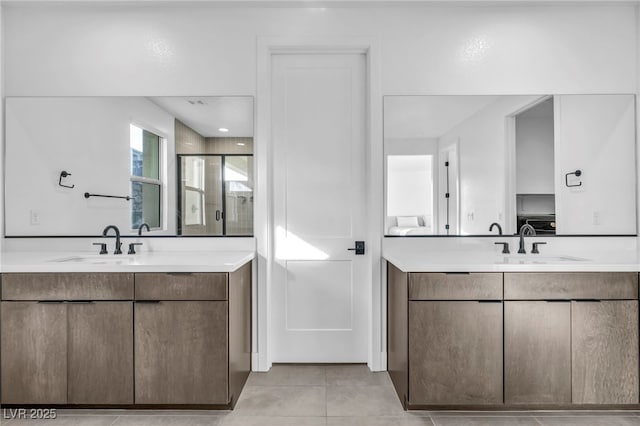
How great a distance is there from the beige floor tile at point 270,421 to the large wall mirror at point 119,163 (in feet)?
3.71

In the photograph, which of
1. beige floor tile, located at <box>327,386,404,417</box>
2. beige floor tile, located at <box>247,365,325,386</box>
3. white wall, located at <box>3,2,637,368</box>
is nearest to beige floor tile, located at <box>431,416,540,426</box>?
beige floor tile, located at <box>327,386,404,417</box>

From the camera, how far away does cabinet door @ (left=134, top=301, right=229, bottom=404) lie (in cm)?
194

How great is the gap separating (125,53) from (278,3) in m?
1.11

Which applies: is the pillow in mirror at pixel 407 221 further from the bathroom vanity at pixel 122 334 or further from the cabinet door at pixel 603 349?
the bathroom vanity at pixel 122 334

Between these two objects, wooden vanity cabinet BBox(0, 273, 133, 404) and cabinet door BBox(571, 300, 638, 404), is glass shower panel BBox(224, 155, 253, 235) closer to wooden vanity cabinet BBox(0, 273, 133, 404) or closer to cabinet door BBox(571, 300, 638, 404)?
wooden vanity cabinet BBox(0, 273, 133, 404)

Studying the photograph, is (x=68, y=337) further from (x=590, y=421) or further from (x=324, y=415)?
(x=590, y=421)

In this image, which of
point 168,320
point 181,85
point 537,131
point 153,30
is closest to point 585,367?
point 537,131

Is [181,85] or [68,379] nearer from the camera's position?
[68,379]

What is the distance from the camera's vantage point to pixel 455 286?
1.94 m

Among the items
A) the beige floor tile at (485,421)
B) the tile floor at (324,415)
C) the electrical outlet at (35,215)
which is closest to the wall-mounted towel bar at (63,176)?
the electrical outlet at (35,215)

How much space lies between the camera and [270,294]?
2.63m

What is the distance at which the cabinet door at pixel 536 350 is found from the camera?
1.93 meters

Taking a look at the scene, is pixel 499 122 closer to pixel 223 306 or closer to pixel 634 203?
pixel 634 203

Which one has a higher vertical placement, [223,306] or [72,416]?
[223,306]
